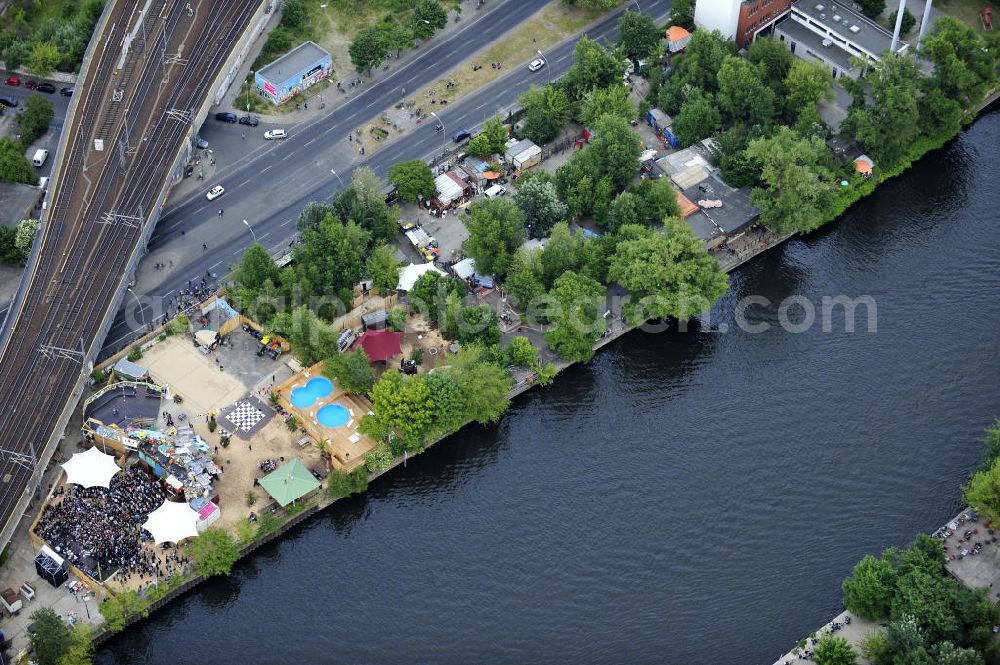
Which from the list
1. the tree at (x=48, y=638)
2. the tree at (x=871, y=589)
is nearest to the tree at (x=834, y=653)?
the tree at (x=871, y=589)

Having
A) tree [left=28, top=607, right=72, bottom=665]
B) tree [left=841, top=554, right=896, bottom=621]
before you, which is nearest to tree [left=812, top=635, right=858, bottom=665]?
tree [left=841, top=554, right=896, bottom=621]

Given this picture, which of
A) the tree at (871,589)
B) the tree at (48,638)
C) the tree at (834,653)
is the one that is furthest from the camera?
the tree at (871,589)

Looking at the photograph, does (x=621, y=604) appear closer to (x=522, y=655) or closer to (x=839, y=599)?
(x=522, y=655)

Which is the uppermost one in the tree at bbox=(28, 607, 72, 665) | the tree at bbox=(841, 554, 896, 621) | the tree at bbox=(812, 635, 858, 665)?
the tree at bbox=(28, 607, 72, 665)

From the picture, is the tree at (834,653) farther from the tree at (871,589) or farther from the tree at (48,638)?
the tree at (48,638)

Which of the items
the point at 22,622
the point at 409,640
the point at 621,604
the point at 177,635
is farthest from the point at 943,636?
the point at 22,622

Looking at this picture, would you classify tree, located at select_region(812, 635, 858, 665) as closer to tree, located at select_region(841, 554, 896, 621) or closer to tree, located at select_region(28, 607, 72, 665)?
tree, located at select_region(841, 554, 896, 621)
